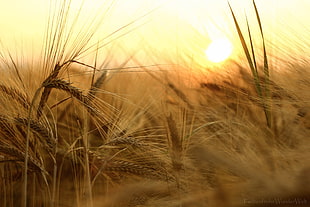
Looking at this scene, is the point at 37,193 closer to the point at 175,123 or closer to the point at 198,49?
the point at 175,123

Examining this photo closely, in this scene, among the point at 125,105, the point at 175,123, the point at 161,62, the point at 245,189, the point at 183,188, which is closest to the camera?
the point at 245,189

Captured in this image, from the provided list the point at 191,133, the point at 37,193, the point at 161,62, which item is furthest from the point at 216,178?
the point at 161,62

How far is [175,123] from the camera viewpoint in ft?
3.72

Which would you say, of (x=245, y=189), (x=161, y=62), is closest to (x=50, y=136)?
(x=245, y=189)

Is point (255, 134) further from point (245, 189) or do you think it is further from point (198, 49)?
point (198, 49)

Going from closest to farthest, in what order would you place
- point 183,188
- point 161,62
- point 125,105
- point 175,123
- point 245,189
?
1. point 245,189
2. point 183,188
3. point 175,123
4. point 125,105
5. point 161,62

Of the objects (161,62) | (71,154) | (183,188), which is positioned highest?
(161,62)

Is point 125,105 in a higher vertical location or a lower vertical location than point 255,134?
higher

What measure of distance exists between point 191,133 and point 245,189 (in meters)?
0.33

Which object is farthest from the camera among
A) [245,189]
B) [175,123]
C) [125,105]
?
[125,105]

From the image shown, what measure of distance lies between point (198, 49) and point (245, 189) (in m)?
0.78

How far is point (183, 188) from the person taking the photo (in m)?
1.03

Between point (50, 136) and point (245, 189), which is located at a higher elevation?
point (50, 136)

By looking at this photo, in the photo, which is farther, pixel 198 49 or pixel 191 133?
pixel 198 49
